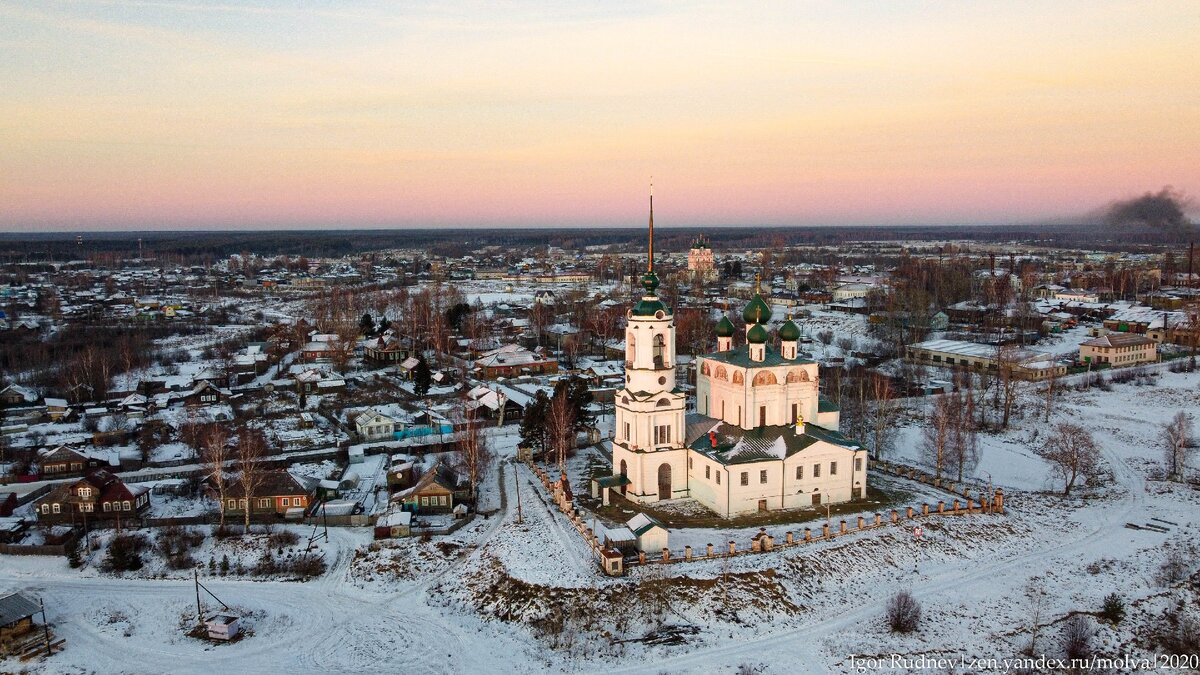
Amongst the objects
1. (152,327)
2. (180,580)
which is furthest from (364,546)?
(152,327)

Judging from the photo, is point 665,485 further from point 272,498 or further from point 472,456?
point 272,498

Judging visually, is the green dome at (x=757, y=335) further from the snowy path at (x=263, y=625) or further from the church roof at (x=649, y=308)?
the snowy path at (x=263, y=625)

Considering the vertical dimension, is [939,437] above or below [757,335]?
below

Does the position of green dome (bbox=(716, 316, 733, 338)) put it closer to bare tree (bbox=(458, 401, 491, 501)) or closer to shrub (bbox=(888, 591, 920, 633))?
bare tree (bbox=(458, 401, 491, 501))

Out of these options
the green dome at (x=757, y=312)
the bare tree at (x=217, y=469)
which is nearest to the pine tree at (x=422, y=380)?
the bare tree at (x=217, y=469)

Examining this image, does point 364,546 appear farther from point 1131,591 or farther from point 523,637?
point 1131,591

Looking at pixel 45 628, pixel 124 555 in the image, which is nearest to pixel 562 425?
pixel 124 555

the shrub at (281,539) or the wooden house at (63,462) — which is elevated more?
the wooden house at (63,462)

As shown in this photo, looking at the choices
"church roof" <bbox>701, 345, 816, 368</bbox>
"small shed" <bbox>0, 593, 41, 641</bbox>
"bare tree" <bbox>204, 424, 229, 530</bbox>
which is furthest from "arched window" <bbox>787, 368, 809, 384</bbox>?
"small shed" <bbox>0, 593, 41, 641</bbox>
